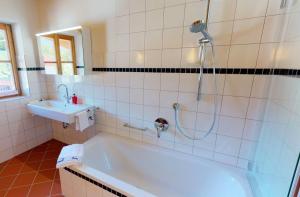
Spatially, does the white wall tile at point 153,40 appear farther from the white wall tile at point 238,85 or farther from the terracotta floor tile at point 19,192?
the terracotta floor tile at point 19,192

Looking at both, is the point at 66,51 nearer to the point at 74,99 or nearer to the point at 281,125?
the point at 74,99

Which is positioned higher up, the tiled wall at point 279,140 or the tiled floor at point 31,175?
the tiled wall at point 279,140

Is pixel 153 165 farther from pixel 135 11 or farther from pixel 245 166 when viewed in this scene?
pixel 135 11

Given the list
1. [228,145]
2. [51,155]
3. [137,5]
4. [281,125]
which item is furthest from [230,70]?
[51,155]

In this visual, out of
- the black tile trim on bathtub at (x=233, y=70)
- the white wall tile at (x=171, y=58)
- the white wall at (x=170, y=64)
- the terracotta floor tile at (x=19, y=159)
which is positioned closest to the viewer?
the black tile trim on bathtub at (x=233, y=70)

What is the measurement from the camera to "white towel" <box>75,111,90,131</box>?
1958 millimetres

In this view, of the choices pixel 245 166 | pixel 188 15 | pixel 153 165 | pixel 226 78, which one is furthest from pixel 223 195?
pixel 188 15

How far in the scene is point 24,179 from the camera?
1.91m

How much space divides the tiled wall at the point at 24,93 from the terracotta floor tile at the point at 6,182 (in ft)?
1.51

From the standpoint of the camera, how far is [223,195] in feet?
4.54

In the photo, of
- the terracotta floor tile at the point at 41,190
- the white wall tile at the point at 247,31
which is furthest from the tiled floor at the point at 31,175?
the white wall tile at the point at 247,31

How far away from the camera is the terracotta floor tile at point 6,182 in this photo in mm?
1793

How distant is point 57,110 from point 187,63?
176cm

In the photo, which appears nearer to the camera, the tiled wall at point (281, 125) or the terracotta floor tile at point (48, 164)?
the tiled wall at point (281, 125)
